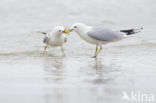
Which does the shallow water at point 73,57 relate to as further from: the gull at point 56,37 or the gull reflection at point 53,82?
the gull at point 56,37

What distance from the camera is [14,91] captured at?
4145mm

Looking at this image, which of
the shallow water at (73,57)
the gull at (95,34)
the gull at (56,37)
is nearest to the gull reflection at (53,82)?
the shallow water at (73,57)

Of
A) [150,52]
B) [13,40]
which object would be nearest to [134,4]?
[13,40]


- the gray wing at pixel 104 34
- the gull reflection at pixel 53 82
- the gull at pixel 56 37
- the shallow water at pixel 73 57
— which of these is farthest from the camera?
the gull at pixel 56 37

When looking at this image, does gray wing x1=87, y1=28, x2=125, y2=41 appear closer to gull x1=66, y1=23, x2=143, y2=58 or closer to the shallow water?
gull x1=66, y1=23, x2=143, y2=58

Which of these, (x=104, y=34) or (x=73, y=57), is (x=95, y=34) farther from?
(x=73, y=57)

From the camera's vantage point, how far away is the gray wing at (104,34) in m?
7.23

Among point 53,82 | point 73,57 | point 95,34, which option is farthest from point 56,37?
point 53,82

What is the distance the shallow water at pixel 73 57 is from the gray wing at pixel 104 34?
1.24ft

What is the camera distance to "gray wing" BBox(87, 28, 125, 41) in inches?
285

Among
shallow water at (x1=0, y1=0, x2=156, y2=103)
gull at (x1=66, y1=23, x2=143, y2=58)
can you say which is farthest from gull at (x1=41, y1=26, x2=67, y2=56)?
gull at (x1=66, y1=23, x2=143, y2=58)

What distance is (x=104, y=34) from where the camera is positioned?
7352 millimetres

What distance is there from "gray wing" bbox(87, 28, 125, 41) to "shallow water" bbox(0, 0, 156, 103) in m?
0.38

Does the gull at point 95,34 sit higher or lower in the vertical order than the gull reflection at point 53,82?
higher
